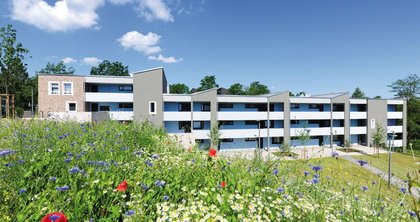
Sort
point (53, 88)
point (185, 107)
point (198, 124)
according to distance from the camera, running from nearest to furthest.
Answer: point (53, 88)
point (185, 107)
point (198, 124)

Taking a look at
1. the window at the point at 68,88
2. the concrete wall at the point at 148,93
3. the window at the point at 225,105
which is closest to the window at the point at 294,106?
the window at the point at 225,105

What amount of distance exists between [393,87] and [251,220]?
238ft

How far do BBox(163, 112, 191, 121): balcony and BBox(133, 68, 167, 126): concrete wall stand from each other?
1.91 ft

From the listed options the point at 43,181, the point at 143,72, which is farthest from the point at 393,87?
the point at 43,181

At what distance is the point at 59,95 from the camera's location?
22.1 meters

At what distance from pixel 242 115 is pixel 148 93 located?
12032 millimetres

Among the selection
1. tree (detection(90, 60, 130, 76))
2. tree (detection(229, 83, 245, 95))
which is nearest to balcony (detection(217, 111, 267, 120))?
tree (detection(229, 83, 245, 95))

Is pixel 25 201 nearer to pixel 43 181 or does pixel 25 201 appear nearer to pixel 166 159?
pixel 43 181

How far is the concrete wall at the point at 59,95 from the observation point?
21688 mm

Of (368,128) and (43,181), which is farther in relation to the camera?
(368,128)

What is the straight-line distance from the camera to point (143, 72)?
78.3ft

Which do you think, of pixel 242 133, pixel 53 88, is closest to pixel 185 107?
pixel 242 133

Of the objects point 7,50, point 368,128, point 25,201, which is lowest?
point 368,128

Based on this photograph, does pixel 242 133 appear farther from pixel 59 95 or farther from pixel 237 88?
pixel 237 88
